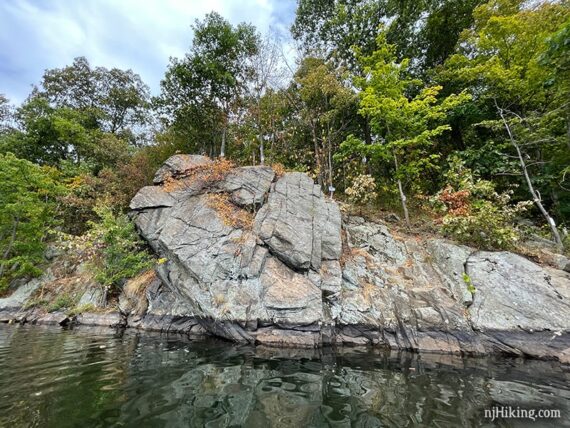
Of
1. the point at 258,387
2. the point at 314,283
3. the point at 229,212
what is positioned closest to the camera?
the point at 258,387

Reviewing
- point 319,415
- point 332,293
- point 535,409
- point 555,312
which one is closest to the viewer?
point 319,415

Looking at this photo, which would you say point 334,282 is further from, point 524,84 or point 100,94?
point 100,94

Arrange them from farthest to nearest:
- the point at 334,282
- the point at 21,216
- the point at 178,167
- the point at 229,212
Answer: the point at 21,216
the point at 178,167
the point at 229,212
the point at 334,282

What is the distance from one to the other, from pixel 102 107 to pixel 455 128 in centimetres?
3000

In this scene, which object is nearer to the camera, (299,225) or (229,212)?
(299,225)

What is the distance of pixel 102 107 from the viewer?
24812mm

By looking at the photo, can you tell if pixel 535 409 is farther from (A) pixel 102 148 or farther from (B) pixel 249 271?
(A) pixel 102 148

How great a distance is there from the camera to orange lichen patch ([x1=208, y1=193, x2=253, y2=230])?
10.2 m

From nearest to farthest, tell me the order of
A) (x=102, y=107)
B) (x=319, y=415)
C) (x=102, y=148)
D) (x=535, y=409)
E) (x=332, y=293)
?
(x=319, y=415) < (x=535, y=409) < (x=332, y=293) < (x=102, y=148) < (x=102, y=107)

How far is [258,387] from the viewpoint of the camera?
4715 millimetres

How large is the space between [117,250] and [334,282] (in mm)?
9268

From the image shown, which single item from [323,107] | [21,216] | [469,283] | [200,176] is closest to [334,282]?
[469,283]

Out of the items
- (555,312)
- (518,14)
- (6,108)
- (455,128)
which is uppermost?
(6,108)


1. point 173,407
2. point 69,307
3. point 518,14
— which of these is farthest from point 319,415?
point 518,14
